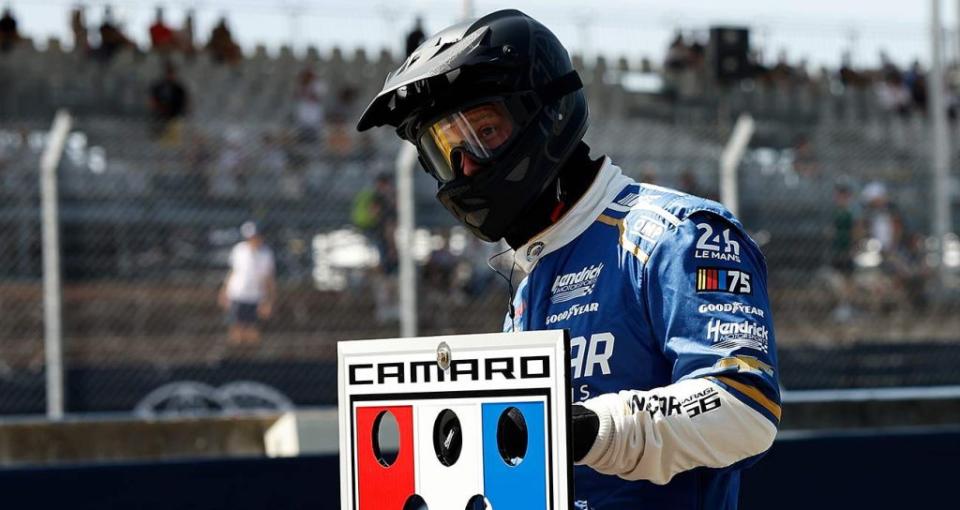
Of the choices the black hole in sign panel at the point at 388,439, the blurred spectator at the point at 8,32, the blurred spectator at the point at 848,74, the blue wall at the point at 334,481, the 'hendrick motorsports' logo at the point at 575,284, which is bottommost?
the blue wall at the point at 334,481

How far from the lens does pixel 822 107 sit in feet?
65.3

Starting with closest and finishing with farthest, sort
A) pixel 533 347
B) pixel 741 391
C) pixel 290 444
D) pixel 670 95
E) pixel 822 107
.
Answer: pixel 533 347 → pixel 741 391 → pixel 290 444 → pixel 670 95 → pixel 822 107

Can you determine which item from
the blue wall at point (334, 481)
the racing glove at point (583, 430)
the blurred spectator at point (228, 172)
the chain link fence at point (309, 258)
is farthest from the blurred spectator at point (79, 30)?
the racing glove at point (583, 430)

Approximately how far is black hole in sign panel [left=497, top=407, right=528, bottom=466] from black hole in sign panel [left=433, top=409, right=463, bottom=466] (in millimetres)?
75

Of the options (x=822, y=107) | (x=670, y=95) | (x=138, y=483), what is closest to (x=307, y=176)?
(x=138, y=483)

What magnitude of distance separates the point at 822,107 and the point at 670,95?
8.56 feet

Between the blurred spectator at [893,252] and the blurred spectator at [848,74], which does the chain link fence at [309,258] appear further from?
the blurred spectator at [848,74]

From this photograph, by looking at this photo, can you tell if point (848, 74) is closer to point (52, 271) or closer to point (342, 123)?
point (342, 123)

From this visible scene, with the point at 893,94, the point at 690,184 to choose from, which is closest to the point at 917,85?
the point at 893,94

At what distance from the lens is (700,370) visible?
219 centimetres

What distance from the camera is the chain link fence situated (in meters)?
8.97

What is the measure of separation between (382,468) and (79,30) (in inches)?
597

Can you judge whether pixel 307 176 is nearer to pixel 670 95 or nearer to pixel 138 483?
pixel 138 483

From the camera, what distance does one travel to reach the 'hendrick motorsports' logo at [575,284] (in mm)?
2430
